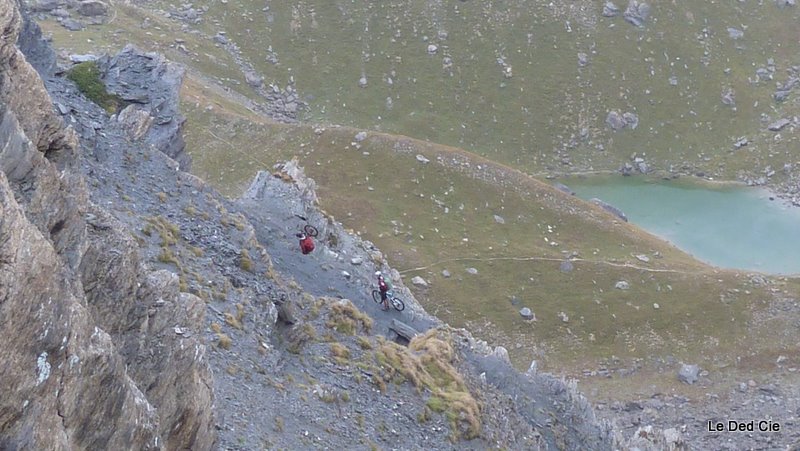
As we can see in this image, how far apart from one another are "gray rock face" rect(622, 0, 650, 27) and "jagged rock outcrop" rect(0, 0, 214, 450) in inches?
4557

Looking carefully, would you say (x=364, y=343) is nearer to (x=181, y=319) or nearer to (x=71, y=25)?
(x=181, y=319)

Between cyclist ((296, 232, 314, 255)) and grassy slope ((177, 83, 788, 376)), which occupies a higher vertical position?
cyclist ((296, 232, 314, 255))

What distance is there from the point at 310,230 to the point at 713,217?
69.7m

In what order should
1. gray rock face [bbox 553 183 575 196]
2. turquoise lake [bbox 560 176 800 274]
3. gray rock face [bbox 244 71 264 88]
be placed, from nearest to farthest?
1. turquoise lake [bbox 560 176 800 274]
2. gray rock face [bbox 553 183 575 196]
3. gray rock face [bbox 244 71 264 88]

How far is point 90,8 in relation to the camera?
110m

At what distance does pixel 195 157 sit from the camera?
86062mm

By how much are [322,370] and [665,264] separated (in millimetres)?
51108

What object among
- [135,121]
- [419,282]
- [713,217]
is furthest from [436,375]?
[713,217]

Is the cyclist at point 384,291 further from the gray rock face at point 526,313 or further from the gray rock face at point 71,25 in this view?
the gray rock face at point 71,25

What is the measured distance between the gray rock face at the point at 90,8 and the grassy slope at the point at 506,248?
26447 mm

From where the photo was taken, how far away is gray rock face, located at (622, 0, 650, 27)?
127 metres

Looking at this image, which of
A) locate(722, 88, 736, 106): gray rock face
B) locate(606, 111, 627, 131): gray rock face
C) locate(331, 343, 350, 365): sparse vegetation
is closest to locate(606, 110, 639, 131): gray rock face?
locate(606, 111, 627, 131): gray rock face

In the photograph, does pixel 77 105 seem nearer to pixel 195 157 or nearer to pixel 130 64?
pixel 130 64

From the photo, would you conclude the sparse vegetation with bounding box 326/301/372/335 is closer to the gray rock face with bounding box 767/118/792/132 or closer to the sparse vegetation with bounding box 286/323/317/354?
the sparse vegetation with bounding box 286/323/317/354
